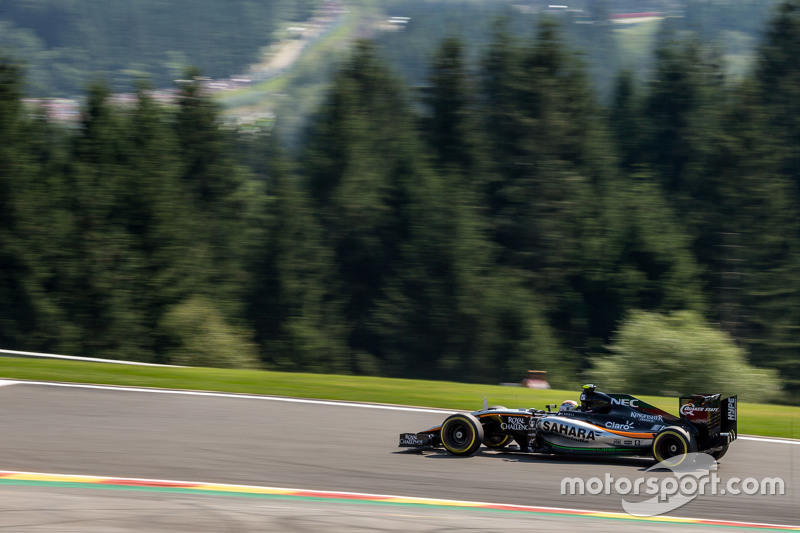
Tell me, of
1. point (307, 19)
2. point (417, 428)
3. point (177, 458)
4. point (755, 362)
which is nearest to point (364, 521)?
point (177, 458)

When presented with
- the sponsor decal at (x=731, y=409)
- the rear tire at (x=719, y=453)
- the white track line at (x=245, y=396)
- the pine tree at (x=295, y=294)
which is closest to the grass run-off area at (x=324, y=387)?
the white track line at (x=245, y=396)

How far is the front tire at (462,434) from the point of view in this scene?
424 inches

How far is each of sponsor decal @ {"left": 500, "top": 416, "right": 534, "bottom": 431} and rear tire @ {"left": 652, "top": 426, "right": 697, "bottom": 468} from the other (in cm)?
154

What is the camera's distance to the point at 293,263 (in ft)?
144

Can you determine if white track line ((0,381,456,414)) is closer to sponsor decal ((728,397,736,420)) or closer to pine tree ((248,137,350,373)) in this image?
sponsor decal ((728,397,736,420))

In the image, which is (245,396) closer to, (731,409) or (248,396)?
(248,396)

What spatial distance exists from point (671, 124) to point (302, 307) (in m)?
25.3

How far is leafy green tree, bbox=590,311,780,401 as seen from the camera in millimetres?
28312

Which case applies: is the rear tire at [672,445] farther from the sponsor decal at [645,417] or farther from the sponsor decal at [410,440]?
the sponsor decal at [410,440]

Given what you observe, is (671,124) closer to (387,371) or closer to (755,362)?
(755,362)

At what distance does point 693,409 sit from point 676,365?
19.5m

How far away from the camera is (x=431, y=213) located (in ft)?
144

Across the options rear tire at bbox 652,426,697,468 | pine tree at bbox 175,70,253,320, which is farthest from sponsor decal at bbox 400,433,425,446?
pine tree at bbox 175,70,253,320

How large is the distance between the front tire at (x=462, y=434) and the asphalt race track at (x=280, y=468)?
0.14 metres
